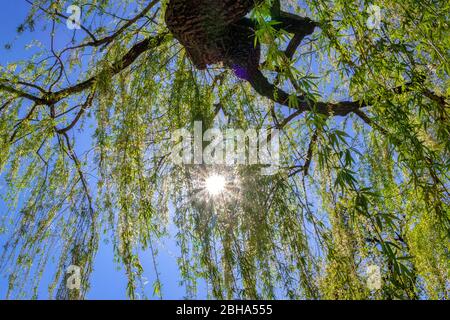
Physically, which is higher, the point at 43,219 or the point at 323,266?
the point at 43,219

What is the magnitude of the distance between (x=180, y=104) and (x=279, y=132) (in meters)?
0.52

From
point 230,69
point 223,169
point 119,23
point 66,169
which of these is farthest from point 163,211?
point 119,23

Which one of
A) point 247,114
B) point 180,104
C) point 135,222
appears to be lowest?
point 135,222

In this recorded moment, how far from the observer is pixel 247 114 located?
6.23 feet

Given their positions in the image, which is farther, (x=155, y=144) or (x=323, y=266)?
(x=155, y=144)

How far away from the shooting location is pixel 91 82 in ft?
8.18

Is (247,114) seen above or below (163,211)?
above

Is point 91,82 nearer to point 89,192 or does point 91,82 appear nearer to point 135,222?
point 89,192

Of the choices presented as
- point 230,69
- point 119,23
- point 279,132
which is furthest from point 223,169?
point 119,23

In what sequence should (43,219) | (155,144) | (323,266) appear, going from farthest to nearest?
(155,144) → (43,219) → (323,266)

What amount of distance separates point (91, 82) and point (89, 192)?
766 millimetres

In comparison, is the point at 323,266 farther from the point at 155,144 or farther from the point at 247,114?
the point at 155,144

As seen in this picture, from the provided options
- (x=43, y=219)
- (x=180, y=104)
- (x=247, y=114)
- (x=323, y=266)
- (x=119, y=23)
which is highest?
(x=119, y=23)

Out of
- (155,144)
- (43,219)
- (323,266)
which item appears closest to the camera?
(323,266)
